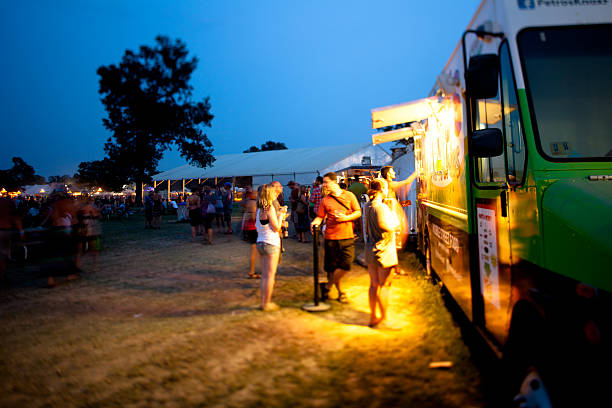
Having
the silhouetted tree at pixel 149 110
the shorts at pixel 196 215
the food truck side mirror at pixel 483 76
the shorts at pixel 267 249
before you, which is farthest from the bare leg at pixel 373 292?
the silhouetted tree at pixel 149 110

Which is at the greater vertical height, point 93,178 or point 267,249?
point 93,178

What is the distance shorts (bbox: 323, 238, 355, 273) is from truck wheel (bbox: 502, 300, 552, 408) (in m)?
3.40

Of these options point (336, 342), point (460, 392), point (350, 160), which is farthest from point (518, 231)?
point (350, 160)

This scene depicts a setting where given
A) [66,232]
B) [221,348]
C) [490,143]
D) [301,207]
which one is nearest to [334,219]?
[221,348]

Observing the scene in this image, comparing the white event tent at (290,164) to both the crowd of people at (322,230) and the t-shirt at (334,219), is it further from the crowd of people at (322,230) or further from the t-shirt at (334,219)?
the t-shirt at (334,219)

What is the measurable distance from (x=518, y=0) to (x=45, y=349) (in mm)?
5663

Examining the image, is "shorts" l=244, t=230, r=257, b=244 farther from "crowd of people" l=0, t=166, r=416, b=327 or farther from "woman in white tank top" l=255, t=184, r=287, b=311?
"woman in white tank top" l=255, t=184, r=287, b=311

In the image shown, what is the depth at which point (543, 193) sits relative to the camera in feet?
8.01

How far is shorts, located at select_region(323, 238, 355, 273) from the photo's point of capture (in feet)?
20.4

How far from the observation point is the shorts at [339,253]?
6219 mm

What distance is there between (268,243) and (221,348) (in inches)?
67.9

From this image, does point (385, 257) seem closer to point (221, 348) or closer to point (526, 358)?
point (221, 348)

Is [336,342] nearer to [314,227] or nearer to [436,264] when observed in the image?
[314,227]

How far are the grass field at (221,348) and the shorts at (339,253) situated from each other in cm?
59
